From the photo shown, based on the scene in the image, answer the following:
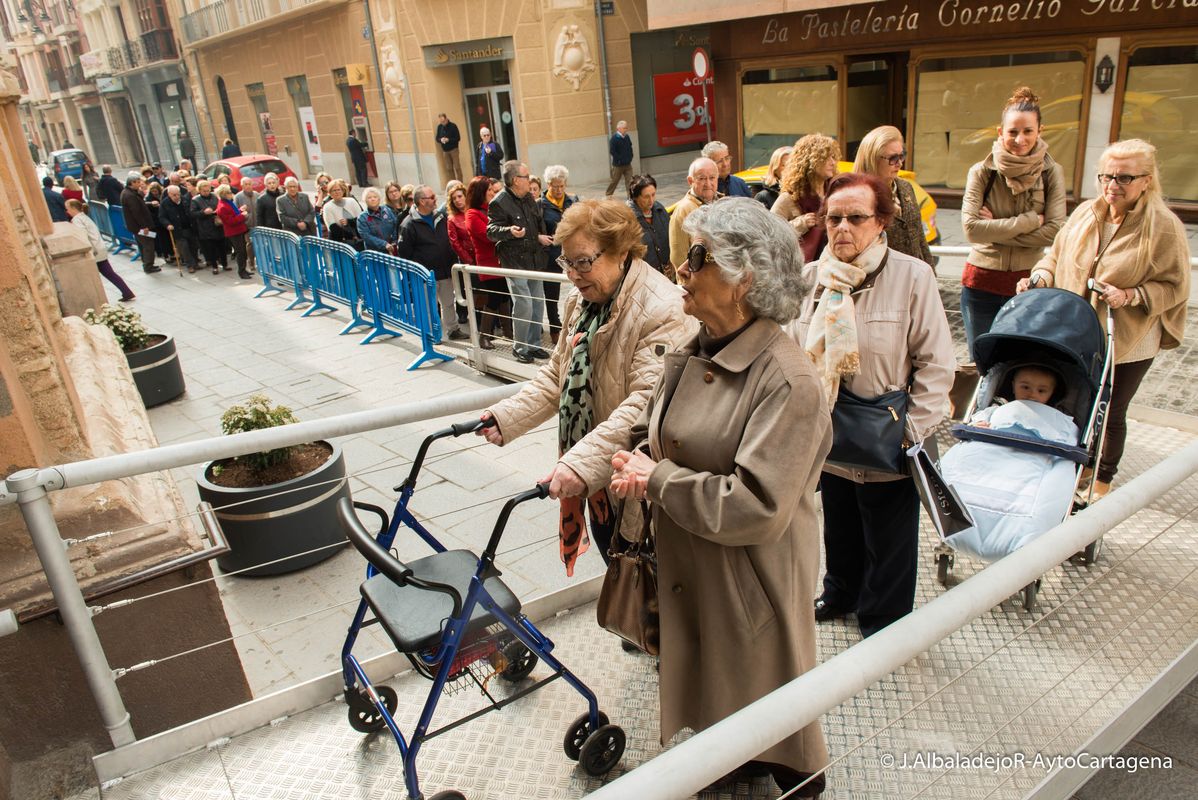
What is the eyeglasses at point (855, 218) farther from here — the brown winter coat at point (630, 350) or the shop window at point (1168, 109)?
the shop window at point (1168, 109)

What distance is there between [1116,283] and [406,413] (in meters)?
3.42

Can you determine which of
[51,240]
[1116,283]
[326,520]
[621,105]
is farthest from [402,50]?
[1116,283]

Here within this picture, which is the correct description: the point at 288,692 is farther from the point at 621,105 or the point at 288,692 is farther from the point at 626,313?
the point at 621,105

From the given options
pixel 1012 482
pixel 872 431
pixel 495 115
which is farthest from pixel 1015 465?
pixel 495 115

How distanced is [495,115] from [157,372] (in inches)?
676

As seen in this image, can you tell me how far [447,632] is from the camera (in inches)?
102

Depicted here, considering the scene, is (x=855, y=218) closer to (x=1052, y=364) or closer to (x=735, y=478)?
(x=1052, y=364)

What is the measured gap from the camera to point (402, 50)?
24.3m

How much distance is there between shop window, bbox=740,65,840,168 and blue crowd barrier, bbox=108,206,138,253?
46.8 feet

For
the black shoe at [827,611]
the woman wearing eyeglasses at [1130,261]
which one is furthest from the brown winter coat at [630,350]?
the woman wearing eyeglasses at [1130,261]

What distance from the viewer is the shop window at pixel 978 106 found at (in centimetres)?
1330

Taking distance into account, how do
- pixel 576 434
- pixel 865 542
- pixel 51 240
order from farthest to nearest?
pixel 51 240 → pixel 865 542 → pixel 576 434

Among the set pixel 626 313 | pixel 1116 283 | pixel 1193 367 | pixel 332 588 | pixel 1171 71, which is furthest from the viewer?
pixel 1171 71

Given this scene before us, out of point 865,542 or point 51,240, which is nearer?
point 865,542
